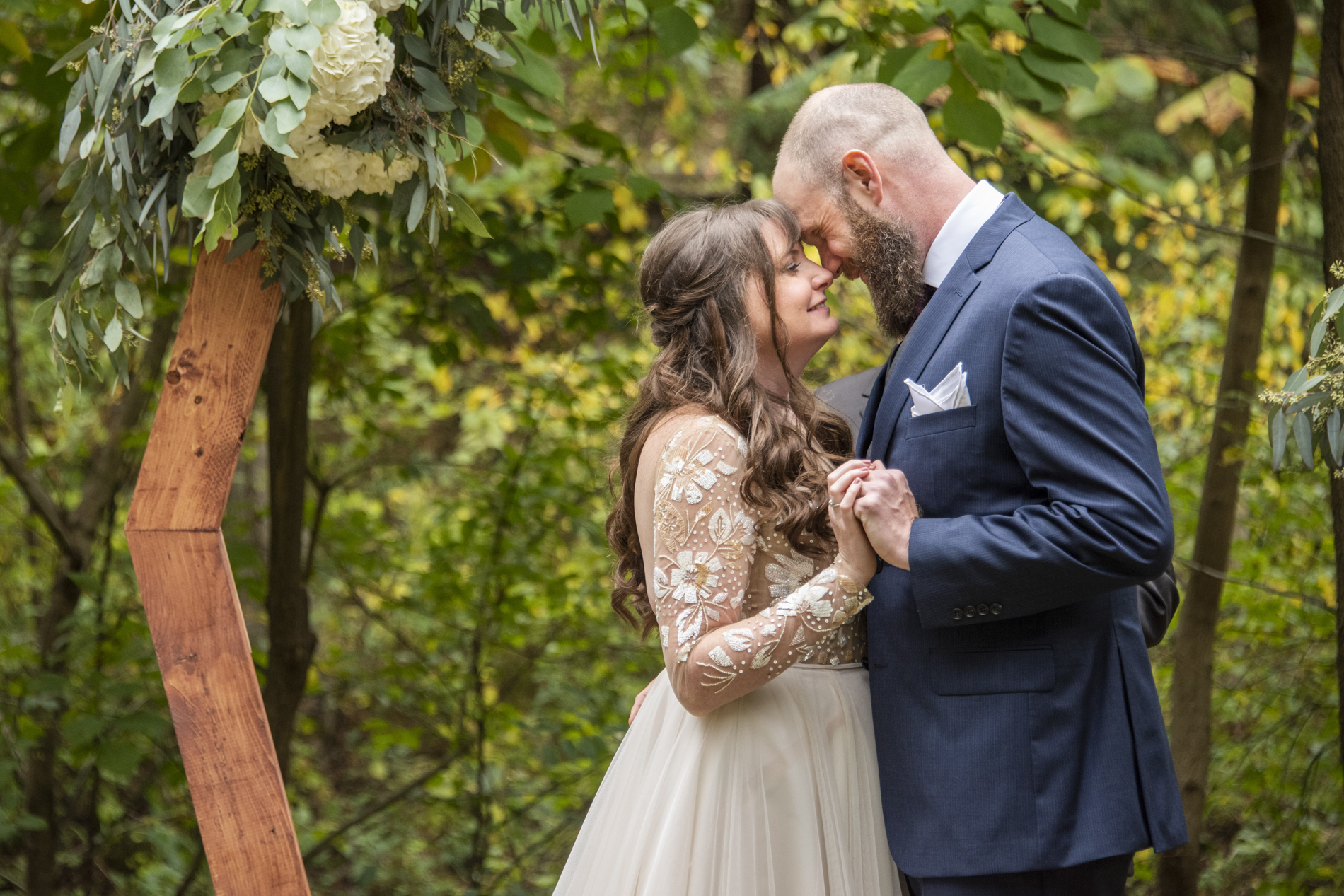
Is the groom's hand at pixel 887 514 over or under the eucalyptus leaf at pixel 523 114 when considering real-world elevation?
under

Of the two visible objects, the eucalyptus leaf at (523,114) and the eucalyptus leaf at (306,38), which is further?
→ the eucalyptus leaf at (523,114)

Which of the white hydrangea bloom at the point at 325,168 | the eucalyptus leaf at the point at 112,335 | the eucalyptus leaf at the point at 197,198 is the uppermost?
the white hydrangea bloom at the point at 325,168

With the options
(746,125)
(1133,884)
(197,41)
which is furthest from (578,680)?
(746,125)

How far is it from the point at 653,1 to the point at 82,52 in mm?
1599

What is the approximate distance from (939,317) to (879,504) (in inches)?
15.4

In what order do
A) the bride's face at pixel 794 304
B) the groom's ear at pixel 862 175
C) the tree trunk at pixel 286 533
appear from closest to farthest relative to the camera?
the bride's face at pixel 794 304
the groom's ear at pixel 862 175
the tree trunk at pixel 286 533

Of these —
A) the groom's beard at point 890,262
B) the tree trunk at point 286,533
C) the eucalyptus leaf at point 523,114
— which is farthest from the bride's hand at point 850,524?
the tree trunk at point 286,533

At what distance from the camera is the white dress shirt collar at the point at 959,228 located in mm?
2104

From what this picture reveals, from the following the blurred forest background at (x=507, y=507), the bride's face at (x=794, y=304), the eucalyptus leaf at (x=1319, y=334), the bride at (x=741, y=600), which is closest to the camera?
the eucalyptus leaf at (x=1319, y=334)

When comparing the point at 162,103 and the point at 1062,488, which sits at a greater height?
the point at 162,103

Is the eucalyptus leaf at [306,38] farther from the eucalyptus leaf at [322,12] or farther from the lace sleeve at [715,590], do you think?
the lace sleeve at [715,590]

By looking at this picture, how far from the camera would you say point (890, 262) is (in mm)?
2133

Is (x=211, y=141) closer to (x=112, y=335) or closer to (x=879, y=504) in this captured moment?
(x=112, y=335)

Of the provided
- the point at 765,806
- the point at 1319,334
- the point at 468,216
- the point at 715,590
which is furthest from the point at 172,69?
the point at 1319,334
